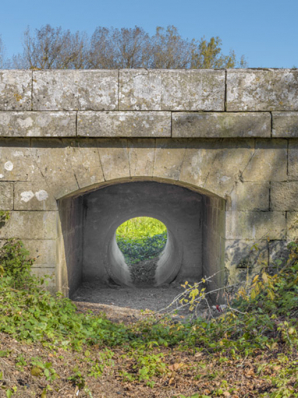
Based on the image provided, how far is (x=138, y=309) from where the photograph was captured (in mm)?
5684

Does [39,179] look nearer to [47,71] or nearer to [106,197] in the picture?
[47,71]

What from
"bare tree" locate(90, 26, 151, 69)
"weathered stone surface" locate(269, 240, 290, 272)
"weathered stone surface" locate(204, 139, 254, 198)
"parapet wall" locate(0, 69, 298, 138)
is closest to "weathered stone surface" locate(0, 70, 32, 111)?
"parapet wall" locate(0, 69, 298, 138)

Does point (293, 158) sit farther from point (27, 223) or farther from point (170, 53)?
point (170, 53)

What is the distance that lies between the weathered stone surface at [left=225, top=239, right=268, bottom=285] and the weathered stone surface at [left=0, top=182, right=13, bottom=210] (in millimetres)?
2745

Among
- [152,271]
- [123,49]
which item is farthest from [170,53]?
[152,271]

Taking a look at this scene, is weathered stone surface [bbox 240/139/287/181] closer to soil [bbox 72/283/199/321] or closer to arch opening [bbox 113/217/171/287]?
soil [bbox 72/283/199/321]

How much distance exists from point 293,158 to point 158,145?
5.48ft

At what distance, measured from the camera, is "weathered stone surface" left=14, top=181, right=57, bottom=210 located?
4.71m

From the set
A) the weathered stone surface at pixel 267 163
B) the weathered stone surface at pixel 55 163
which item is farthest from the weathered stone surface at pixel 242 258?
the weathered stone surface at pixel 55 163

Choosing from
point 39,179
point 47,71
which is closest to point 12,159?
point 39,179

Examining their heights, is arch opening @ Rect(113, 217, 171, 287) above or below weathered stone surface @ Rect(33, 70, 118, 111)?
below

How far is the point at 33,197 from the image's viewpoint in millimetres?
4723

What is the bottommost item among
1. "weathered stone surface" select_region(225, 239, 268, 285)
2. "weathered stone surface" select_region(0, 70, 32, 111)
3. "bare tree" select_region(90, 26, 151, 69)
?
"weathered stone surface" select_region(225, 239, 268, 285)

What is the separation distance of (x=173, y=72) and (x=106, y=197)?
3362mm
